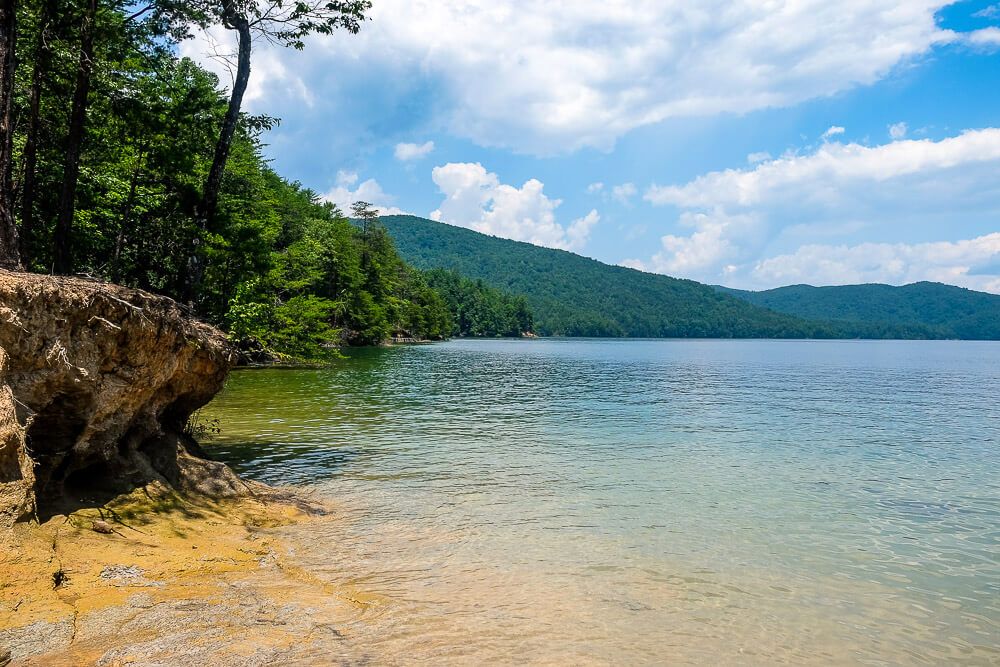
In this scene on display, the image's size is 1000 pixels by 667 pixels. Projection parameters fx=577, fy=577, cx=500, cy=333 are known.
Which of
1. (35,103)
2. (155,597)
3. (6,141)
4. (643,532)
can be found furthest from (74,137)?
(643,532)

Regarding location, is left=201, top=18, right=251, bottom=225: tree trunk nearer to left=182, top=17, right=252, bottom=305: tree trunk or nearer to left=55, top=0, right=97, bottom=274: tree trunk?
left=182, top=17, right=252, bottom=305: tree trunk

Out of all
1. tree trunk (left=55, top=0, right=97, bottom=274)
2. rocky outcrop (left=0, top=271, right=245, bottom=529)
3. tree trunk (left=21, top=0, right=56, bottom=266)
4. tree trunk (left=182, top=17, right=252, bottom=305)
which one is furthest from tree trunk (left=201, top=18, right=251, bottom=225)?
rocky outcrop (left=0, top=271, right=245, bottom=529)

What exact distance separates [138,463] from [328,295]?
6641cm

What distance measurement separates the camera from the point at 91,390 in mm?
9031

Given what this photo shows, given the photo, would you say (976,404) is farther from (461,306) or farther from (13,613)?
(461,306)

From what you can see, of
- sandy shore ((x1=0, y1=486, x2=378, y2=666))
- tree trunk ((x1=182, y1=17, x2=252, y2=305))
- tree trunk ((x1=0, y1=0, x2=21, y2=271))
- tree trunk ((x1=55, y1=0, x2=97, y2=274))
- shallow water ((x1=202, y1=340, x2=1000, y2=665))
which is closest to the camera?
sandy shore ((x1=0, y1=486, x2=378, y2=666))

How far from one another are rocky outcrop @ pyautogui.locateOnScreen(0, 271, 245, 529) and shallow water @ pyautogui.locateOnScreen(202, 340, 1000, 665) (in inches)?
129

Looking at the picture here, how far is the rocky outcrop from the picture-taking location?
24.1 ft

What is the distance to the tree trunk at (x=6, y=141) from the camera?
9.23 metres

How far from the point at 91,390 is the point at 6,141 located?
472 cm

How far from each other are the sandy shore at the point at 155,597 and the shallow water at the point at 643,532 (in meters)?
0.60

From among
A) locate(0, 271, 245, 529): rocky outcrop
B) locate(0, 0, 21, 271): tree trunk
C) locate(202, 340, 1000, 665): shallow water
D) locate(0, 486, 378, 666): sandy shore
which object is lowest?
locate(202, 340, 1000, 665): shallow water

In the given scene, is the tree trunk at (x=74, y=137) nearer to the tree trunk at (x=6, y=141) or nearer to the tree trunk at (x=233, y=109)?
the tree trunk at (x=6, y=141)

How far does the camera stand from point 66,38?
1332 centimetres
